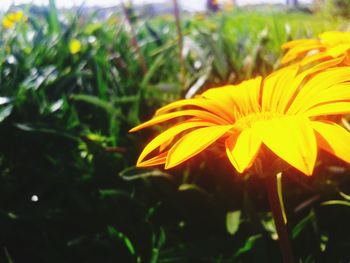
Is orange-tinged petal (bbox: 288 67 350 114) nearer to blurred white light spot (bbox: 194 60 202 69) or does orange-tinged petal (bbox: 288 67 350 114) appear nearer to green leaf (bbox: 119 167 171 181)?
green leaf (bbox: 119 167 171 181)

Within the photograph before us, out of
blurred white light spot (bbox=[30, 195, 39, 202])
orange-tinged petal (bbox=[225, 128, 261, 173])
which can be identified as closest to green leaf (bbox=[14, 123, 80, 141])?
blurred white light spot (bbox=[30, 195, 39, 202])

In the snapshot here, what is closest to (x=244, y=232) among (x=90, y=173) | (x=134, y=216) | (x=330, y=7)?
(x=134, y=216)

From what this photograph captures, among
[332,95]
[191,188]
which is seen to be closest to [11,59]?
[191,188]

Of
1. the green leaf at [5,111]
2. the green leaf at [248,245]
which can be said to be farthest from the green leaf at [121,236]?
the green leaf at [5,111]

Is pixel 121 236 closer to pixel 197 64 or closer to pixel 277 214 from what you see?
pixel 277 214

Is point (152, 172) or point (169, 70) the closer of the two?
point (152, 172)

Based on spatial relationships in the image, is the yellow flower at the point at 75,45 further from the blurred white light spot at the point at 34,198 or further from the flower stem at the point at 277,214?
the flower stem at the point at 277,214

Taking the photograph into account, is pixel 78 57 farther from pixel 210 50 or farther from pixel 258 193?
pixel 258 193
